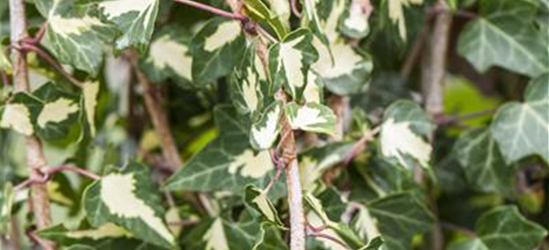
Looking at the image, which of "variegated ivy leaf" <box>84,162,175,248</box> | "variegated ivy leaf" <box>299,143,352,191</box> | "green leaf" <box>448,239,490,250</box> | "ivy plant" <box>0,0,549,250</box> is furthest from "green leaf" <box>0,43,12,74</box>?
"green leaf" <box>448,239,490,250</box>

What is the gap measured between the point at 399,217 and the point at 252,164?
0.14 metres

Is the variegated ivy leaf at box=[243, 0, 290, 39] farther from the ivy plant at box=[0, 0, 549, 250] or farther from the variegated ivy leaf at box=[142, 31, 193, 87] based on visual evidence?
the variegated ivy leaf at box=[142, 31, 193, 87]

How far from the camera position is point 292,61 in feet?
1.93

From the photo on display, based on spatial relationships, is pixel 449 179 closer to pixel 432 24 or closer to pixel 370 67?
pixel 432 24

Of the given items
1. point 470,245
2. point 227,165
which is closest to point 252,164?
point 227,165

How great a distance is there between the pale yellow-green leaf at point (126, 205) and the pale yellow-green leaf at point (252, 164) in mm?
74

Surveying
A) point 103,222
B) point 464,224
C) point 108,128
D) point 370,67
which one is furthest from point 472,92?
point 103,222

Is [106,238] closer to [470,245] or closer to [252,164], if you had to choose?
[252,164]

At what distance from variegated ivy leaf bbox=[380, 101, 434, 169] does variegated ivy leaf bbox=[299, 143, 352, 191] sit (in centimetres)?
4

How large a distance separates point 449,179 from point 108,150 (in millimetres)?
394

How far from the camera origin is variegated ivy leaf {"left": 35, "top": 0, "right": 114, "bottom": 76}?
69 centimetres

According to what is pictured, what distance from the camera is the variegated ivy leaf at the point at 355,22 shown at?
0.76 metres

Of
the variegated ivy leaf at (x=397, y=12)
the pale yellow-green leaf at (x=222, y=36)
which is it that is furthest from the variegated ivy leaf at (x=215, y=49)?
the variegated ivy leaf at (x=397, y=12)

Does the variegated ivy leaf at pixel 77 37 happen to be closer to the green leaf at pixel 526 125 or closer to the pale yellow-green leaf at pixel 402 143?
the pale yellow-green leaf at pixel 402 143
